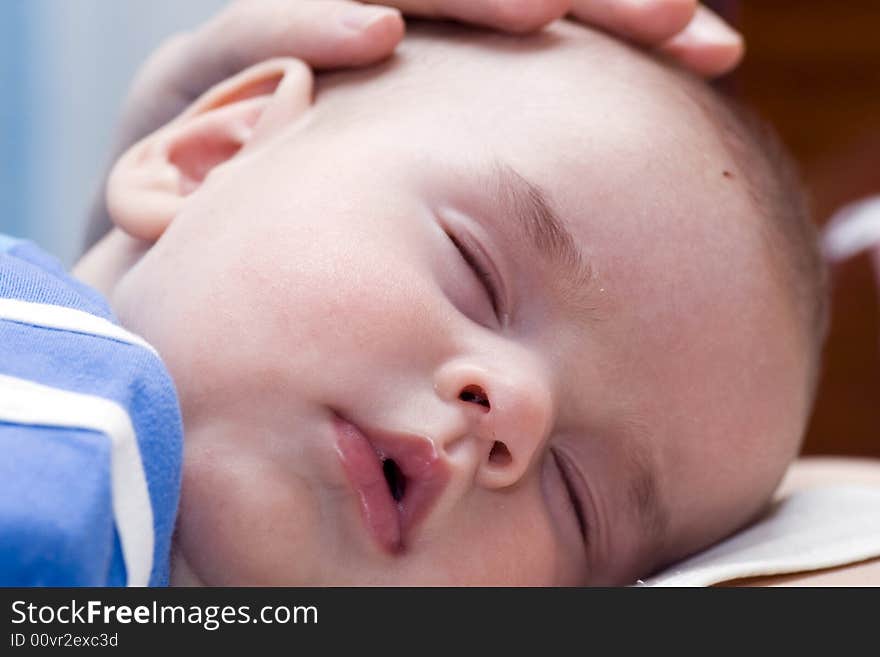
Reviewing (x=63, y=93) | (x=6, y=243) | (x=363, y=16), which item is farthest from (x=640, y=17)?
(x=63, y=93)

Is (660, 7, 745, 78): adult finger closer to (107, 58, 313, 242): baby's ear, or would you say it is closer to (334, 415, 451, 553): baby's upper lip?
(107, 58, 313, 242): baby's ear

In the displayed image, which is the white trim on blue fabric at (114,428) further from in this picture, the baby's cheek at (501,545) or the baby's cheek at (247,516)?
the baby's cheek at (501,545)

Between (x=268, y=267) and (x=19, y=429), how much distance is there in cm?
27

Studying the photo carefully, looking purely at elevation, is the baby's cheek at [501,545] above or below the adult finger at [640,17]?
below

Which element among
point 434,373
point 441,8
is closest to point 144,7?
point 441,8

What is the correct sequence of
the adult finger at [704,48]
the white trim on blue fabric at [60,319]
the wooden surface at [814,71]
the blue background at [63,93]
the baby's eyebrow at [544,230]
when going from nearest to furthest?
the white trim on blue fabric at [60,319], the baby's eyebrow at [544,230], the adult finger at [704,48], the blue background at [63,93], the wooden surface at [814,71]

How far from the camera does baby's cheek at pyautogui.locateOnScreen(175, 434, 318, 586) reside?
782mm

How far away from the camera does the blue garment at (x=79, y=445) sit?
56 cm

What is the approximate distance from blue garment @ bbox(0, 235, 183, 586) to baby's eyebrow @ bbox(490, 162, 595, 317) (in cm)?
32

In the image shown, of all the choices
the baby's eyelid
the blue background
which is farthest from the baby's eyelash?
the blue background

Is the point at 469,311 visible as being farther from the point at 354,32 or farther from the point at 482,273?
the point at 354,32

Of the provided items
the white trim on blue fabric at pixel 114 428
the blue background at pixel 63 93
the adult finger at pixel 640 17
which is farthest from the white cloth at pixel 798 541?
the blue background at pixel 63 93

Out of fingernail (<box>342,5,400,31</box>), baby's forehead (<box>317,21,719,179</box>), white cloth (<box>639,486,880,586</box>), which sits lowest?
white cloth (<box>639,486,880,586</box>)
